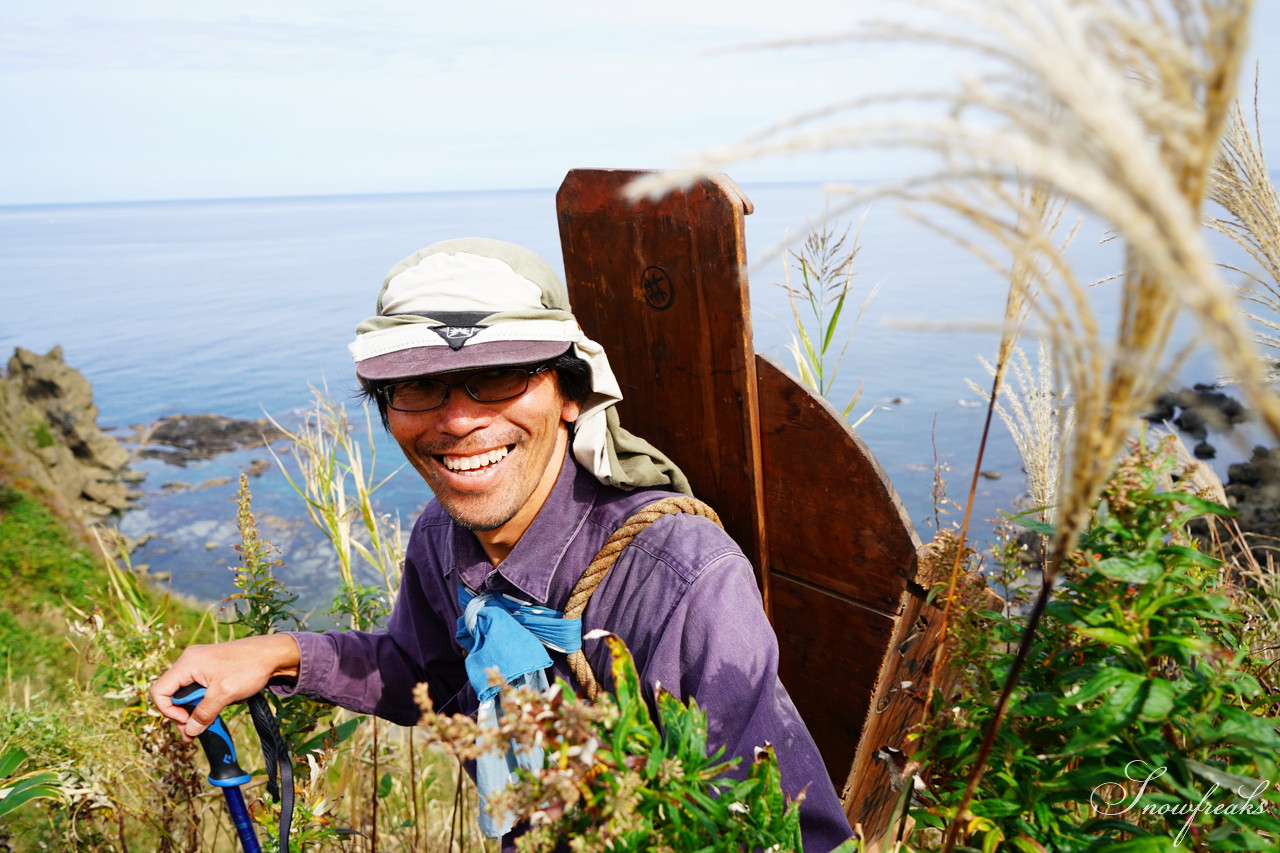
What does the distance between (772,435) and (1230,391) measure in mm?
20134

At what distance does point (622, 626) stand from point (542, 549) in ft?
1.00

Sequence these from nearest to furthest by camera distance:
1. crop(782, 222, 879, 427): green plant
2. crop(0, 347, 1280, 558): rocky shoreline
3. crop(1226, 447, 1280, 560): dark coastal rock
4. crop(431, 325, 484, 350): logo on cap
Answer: crop(431, 325, 484, 350): logo on cap
crop(782, 222, 879, 427): green plant
crop(1226, 447, 1280, 560): dark coastal rock
crop(0, 347, 1280, 558): rocky shoreline

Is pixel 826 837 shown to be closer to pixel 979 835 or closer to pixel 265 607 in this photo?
pixel 979 835

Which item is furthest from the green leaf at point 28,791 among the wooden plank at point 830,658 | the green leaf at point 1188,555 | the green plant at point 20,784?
the green leaf at point 1188,555

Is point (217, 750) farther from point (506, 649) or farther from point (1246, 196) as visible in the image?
point (1246, 196)

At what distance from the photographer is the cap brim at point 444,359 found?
172 cm

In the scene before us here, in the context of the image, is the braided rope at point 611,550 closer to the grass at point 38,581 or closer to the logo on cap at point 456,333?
the logo on cap at point 456,333

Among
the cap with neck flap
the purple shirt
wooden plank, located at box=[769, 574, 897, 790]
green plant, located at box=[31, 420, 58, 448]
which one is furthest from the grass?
wooden plank, located at box=[769, 574, 897, 790]

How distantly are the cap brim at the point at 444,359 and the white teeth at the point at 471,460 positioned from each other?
0.80 ft

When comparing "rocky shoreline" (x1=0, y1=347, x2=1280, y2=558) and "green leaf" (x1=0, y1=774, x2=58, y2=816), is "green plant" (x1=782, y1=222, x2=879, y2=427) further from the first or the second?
"rocky shoreline" (x1=0, y1=347, x2=1280, y2=558)

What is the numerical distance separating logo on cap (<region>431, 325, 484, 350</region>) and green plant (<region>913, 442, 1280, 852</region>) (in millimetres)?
1239

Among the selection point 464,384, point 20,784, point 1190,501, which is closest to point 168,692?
point 20,784

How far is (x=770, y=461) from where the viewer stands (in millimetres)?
2049

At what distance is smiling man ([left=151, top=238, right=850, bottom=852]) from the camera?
1641mm
